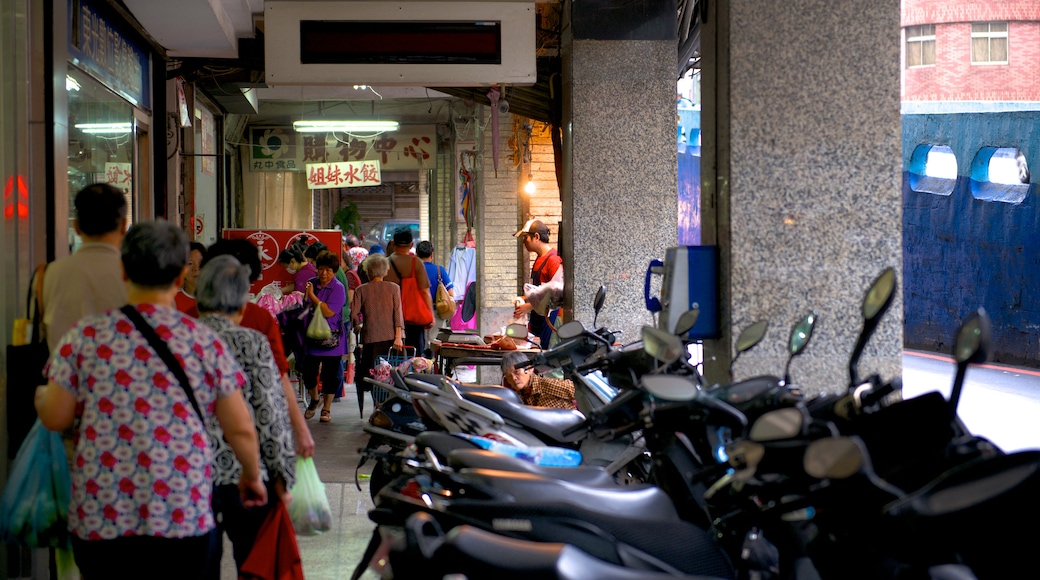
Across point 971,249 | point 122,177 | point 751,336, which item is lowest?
point 751,336

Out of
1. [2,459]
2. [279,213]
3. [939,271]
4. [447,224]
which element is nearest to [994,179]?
[939,271]

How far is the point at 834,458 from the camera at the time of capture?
187 centimetres

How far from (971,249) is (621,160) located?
1154 centimetres

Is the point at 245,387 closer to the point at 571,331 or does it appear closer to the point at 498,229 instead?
the point at 571,331

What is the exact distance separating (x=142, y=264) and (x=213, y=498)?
3.34 feet

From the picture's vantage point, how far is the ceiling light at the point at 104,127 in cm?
627

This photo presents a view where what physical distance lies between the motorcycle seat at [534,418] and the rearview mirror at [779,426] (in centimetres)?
242

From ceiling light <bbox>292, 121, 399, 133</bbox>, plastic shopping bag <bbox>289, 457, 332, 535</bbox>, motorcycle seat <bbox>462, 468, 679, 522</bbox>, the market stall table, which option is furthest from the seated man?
ceiling light <bbox>292, 121, 399, 133</bbox>

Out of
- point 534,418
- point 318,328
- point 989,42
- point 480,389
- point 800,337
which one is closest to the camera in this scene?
point 800,337

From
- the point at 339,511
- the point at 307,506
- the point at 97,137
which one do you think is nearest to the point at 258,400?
the point at 307,506


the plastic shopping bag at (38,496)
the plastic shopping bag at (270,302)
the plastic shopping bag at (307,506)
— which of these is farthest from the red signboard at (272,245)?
the plastic shopping bag at (38,496)

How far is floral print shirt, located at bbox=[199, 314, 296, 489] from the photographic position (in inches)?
142

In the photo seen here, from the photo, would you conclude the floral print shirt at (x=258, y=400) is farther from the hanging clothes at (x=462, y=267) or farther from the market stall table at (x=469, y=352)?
the hanging clothes at (x=462, y=267)

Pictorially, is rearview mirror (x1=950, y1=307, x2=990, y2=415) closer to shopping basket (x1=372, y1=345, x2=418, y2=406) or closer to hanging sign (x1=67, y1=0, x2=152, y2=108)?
hanging sign (x1=67, y1=0, x2=152, y2=108)
